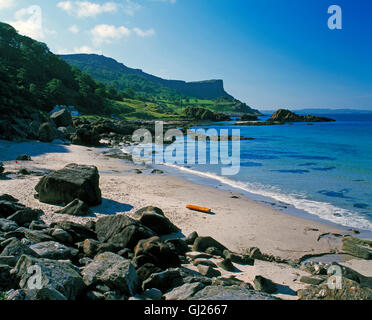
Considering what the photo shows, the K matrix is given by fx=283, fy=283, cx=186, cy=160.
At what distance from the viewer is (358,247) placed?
9.54m

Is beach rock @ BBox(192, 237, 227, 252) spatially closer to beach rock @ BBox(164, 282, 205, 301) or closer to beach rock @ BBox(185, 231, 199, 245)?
beach rock @ BBox(185, 231, 199, 245)

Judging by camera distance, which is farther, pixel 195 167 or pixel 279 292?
pixel 195 167

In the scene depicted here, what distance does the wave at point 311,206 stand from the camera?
13234 mm

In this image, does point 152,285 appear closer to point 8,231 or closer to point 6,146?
point 8,231

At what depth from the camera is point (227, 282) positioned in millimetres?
6379

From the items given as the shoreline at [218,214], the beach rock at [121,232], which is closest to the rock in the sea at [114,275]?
the beach rock at [121,232]

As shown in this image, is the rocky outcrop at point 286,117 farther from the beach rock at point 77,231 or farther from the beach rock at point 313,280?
the beach rock at point 77,231

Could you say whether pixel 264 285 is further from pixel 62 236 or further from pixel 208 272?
pixel 62 236

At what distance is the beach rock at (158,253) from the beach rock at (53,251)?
1.54 meters

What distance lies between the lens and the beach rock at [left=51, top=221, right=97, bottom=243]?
7919mm

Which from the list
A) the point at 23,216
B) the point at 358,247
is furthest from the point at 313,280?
the point at 23,216

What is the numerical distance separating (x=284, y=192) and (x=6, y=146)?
25.6m
